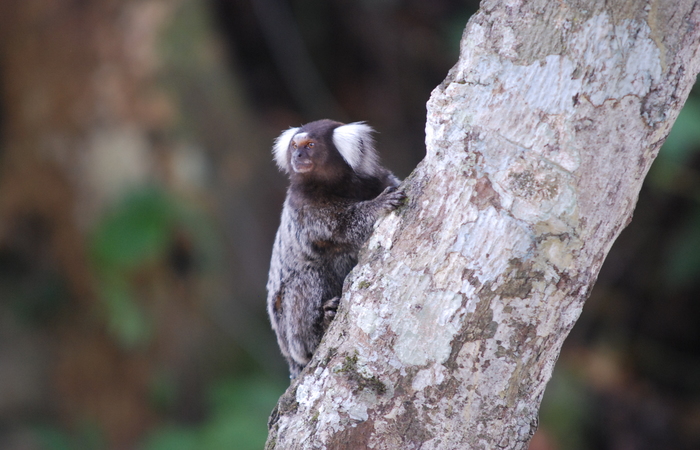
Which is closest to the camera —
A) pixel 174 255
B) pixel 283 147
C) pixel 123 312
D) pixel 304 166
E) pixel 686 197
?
pixel 304 166

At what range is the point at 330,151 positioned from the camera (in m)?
3.50

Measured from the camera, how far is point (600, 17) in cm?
192

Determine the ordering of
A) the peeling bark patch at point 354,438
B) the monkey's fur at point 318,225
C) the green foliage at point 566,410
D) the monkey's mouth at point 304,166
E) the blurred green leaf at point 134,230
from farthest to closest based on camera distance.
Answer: the green foliage at point 566,410
the blurred green leaf at point 134,230
the monkey's mouth at point 304,166
the monkey's fur at point 318,225
the peeling bark patch at point 354,438

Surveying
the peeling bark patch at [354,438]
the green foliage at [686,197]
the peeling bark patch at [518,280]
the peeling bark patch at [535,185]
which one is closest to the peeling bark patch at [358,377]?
the peeling bark patch at [354,438]

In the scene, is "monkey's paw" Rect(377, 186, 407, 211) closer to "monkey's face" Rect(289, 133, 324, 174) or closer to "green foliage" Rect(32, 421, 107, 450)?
"monkey's face" Rect(289, 133, 324, 174)

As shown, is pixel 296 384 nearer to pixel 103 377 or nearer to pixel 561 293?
pixel 561 293

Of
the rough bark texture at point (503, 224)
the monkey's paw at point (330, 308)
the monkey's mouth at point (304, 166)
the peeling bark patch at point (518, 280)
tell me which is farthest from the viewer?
the monkey's mouth at point (304, 166)

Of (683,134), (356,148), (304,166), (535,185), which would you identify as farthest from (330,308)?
(683,134)

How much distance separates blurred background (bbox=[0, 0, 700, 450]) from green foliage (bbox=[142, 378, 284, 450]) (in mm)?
17

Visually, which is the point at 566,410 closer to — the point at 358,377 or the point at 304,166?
the point at 304,166

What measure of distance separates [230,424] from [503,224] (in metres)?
3.91

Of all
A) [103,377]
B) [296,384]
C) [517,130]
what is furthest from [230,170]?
[517,130]

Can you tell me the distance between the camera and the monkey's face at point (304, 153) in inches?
135

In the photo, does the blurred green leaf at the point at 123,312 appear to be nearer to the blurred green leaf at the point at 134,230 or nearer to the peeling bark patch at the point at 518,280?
the blurred green leaf at the point at 134,230
